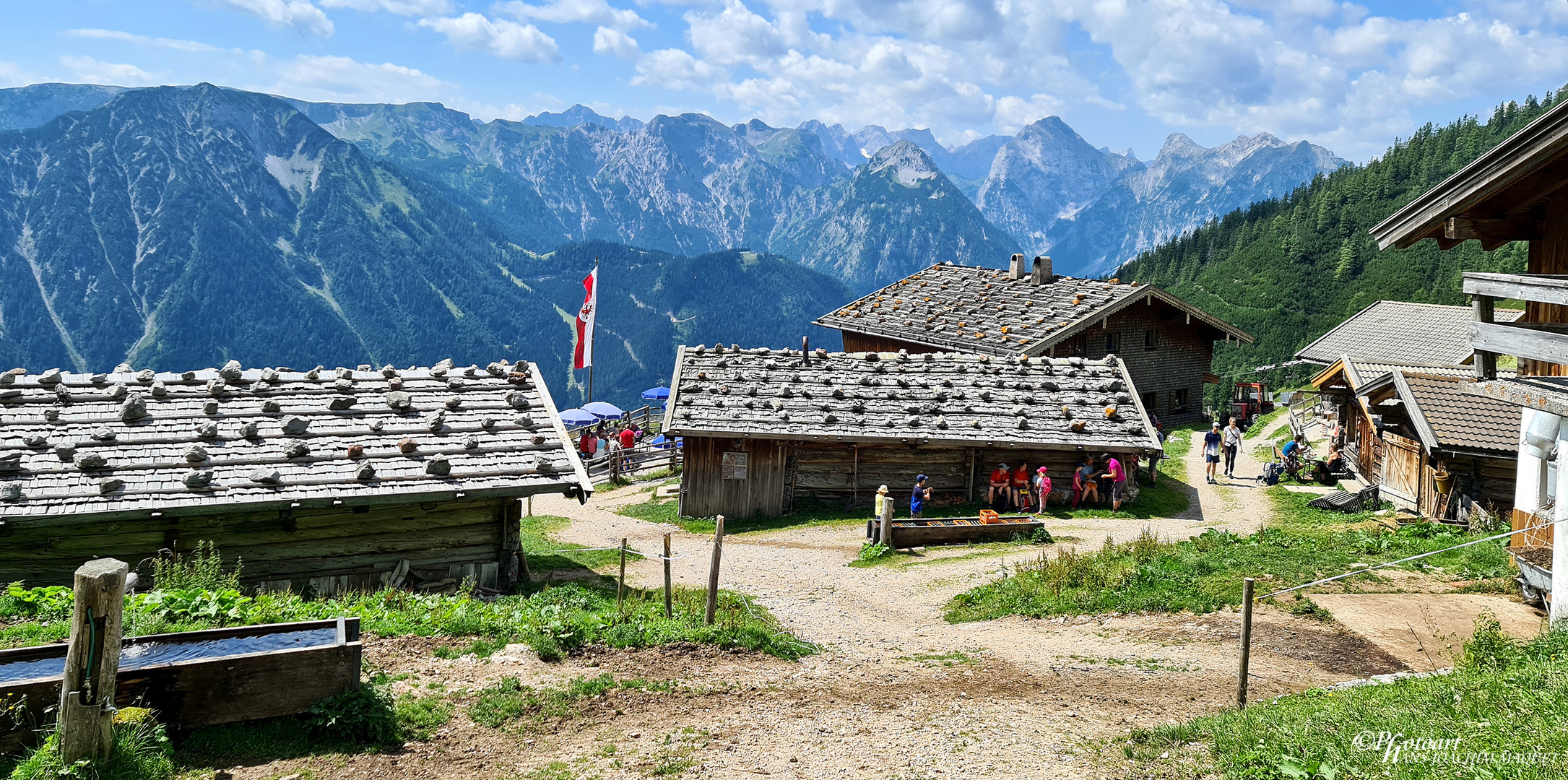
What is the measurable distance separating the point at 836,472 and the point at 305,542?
1361 centimetres

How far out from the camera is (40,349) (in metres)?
197

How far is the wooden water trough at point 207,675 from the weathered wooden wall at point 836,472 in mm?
16466

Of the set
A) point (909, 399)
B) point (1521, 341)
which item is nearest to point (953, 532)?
point (909, 399)

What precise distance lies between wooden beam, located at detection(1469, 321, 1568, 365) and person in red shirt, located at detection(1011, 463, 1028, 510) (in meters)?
13.9

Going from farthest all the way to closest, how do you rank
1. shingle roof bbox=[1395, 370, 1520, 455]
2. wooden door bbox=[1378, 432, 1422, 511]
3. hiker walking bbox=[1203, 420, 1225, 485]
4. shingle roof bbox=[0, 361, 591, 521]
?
hiker walking bbox=[1203, 420, 1225, 485]
wooden door bbox=[1378, 432, 1422, 511]
shingle roof bbox=[1395, 370, 1520, 455]
shingle roof bbox=[0, 361, 591, 521]

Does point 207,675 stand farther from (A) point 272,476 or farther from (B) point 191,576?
(A) point 272,476

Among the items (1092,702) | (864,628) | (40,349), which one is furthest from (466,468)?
(40,349)

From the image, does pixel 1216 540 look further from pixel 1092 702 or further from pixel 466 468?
pixel 466 468

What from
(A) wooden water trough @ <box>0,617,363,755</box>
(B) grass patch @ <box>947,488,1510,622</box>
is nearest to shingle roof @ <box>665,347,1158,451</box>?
(B) grass patch @ <box>947,488,1510,622</box>

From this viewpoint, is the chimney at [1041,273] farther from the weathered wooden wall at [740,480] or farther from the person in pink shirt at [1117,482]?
the weathered wooden wall at [740,480]

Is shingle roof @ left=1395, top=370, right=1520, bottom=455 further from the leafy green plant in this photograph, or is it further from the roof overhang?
the leafy green plant

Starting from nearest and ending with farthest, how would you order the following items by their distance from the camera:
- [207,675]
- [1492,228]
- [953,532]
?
[207,675]
[1492,228]
[953,532]

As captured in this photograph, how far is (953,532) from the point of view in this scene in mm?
19922

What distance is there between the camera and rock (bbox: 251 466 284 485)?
13.9 metres
